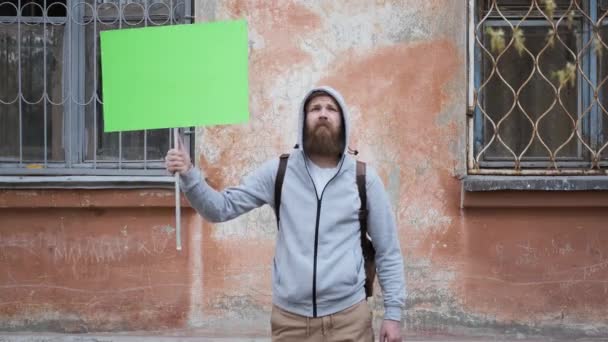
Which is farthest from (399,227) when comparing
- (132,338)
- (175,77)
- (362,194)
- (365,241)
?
(175,77)

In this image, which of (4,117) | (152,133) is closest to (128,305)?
(152,133)

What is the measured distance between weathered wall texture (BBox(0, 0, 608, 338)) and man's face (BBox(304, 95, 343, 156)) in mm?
2223

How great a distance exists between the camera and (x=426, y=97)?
5871mm

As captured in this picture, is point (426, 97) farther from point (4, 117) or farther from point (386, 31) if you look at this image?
point (4, 117)

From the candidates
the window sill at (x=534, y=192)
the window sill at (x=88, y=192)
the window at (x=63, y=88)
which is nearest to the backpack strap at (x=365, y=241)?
the window sill at (x=534, y=192)

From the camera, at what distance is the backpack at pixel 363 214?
11.8 ft

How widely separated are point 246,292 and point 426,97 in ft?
5.57

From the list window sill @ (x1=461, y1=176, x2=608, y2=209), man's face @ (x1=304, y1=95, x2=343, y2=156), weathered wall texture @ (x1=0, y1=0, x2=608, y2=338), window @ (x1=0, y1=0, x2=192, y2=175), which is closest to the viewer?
man's face @ (x1=304, y1=95, x2=343, y2=156)

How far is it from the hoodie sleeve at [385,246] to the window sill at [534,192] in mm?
2225

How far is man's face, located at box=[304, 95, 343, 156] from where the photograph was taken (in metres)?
3.57

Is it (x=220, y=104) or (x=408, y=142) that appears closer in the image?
(x=220, y=104)

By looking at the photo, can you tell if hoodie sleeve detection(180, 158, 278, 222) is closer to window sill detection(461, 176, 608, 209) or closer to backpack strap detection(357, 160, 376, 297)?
backpack strap detection(357, 160, 376, 297)

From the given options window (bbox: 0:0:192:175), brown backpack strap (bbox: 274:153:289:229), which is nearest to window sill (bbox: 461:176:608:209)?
window (bbox: 0:0:192:175)

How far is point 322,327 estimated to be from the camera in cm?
349
